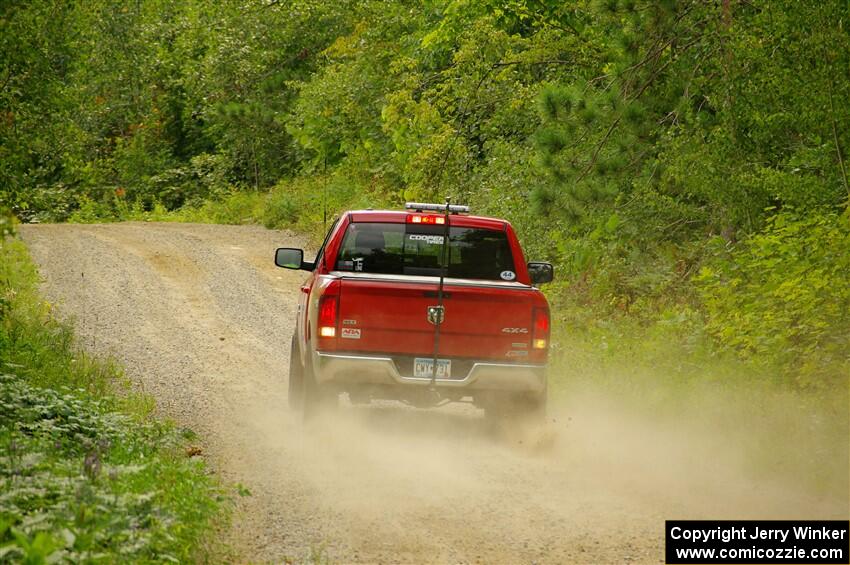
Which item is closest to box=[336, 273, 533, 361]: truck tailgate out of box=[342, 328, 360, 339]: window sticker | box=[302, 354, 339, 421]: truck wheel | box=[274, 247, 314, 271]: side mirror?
box=[342, 328, 360, 339]: window sticker

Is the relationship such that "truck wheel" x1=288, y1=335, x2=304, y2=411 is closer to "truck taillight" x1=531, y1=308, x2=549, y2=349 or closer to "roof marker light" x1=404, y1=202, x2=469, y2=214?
"roof marker light" x1=404, y1=202, x2=469, y2=214

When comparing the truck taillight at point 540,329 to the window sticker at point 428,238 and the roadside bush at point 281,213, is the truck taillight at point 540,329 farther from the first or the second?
the roadside bush at point 281,213

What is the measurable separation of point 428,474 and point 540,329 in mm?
1640

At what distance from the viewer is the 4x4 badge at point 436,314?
998 centimetres

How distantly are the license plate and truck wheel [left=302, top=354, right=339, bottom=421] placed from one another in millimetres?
717

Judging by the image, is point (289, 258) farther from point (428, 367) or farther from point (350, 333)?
point (428, 367)

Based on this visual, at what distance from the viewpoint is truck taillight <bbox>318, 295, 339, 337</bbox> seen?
9.91m

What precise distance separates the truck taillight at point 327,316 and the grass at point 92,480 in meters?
1.42

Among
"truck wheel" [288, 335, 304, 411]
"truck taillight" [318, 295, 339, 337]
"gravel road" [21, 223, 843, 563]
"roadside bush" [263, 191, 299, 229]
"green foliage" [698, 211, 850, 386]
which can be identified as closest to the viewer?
"gravel road" [21, 223, 843, 563]

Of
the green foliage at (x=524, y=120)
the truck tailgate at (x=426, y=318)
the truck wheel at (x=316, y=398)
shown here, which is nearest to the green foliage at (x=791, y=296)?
the green foliage at (x=524, y=120)

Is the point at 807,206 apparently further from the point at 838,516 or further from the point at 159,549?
the point at 159,549

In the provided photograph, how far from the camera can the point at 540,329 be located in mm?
10164

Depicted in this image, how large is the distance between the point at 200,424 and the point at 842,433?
5588 mm

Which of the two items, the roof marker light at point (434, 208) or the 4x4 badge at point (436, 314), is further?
the roof marker light at point (434, 208)
